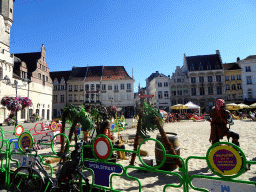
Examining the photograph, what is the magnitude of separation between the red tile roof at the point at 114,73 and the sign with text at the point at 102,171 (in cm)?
3920

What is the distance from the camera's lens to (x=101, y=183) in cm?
317

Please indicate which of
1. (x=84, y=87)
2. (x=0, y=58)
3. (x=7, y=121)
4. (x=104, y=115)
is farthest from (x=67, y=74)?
(x=104, y=115)

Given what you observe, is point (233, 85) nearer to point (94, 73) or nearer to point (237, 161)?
point (94, 73)

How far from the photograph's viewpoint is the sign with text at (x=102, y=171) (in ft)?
10.1

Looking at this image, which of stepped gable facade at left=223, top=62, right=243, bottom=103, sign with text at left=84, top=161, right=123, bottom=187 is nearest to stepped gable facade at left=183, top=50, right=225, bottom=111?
stepped gable facade at left=223, top=62, right=243, bottom=103

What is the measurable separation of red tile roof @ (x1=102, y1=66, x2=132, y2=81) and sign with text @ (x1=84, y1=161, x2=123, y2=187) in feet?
129

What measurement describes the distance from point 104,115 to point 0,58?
25551 millimetres

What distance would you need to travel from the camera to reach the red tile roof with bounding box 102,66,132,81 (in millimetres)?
42484

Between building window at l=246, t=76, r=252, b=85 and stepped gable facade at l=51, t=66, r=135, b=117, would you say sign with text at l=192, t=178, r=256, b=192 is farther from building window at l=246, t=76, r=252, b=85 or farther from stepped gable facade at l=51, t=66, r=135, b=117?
building window at l=246, t=76, r=252, b=85

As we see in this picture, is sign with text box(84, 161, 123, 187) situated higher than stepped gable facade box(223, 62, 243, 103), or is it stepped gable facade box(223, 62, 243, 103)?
stepped gable facade box(223, 62, 243, 103)

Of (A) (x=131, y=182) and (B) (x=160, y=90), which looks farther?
(B) (x=160, y=90)

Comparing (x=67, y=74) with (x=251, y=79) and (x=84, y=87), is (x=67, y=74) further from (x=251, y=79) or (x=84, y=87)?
(x=251, y=79)

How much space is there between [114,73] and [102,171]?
41.0m

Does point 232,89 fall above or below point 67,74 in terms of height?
below
